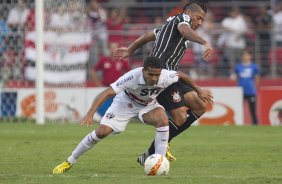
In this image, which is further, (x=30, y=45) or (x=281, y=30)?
(x=281, y=30)

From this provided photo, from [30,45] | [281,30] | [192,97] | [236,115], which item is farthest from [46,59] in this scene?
[192,97]

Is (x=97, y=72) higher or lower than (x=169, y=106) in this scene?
lower

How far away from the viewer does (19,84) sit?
74.9 feet

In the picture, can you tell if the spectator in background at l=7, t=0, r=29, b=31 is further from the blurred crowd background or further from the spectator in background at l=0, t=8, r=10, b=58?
the spectator in background at l=0, t=8, r=10, b=58

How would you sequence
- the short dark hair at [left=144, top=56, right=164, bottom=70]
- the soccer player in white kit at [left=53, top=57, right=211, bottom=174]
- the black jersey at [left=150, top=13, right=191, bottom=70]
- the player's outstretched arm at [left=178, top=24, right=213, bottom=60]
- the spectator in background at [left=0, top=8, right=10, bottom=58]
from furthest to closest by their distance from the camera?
the spectator in background at [left=0, top=8, right=10, bottom=58] < the black jersey at [left=150, top=13, right=191, bottom=70] < the player's outstretched arm at [left=178, top=24, right=213, bottom=60] < the soccer player in white kit at [left=53, top=57, right=211, bottom=174] < the short dark hair at [left=144, top=56, right=164, bottom=70]

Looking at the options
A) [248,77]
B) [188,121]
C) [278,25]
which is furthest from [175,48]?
[278,25]

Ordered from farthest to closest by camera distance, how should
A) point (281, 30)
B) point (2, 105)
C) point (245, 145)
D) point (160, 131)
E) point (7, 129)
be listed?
point (281, 30) → point (2, 105) → point (7, 129) → point (245, 145) → point (160, 131)

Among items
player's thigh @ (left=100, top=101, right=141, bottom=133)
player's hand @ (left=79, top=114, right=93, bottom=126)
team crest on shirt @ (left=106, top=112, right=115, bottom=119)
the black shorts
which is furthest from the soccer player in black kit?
player's hand @ (left=79, top=114, right=93, bottom=126)

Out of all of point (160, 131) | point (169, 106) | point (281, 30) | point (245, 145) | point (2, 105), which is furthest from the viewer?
point (281, 30)

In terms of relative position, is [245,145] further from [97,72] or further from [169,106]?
[97,72]

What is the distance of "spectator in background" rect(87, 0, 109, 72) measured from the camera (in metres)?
25.7

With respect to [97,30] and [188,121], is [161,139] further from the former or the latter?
[97,30]

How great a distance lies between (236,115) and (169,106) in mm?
10917

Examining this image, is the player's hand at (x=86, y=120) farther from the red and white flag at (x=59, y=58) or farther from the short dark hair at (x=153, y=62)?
the red and white flag at (x=59, y=58)
